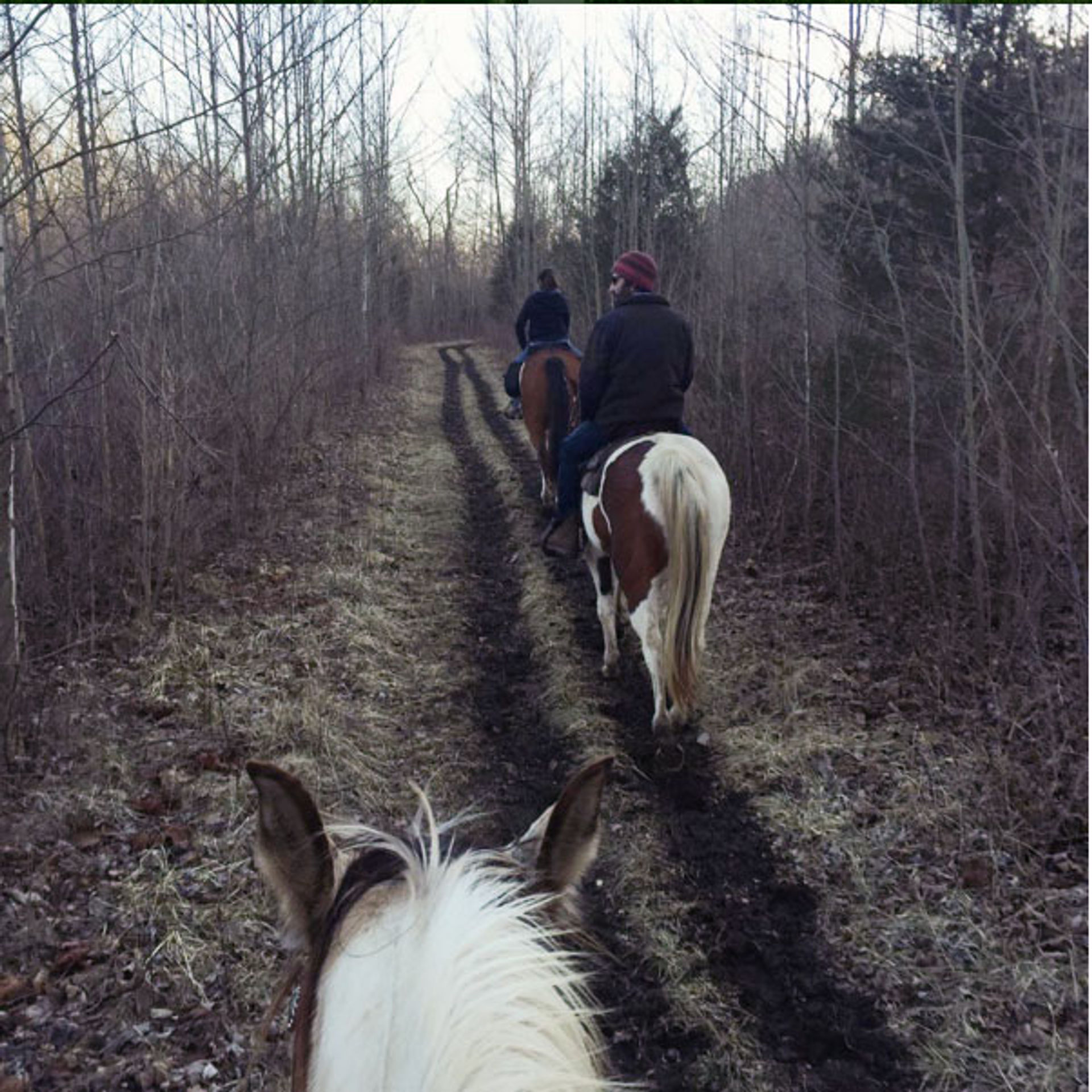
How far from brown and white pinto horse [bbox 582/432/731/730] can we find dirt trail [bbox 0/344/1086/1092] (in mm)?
428

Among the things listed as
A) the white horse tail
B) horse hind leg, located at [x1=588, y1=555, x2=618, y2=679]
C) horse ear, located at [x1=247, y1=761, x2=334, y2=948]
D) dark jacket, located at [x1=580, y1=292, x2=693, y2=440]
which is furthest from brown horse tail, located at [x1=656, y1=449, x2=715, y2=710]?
horse ear, located at [x1=247, y1=761, x2=334, y2=948]

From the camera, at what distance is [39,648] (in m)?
5.62

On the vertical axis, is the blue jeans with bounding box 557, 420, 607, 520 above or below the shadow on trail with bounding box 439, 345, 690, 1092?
above

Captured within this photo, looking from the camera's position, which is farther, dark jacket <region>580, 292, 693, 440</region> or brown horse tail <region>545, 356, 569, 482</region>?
brown horse tail <region>545, 356, 569, 482</region>

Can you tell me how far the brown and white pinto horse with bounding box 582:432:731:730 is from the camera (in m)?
4.94

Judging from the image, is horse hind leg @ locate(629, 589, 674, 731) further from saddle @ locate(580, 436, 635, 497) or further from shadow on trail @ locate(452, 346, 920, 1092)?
saddle @ locate(580, 436, 635, 497)

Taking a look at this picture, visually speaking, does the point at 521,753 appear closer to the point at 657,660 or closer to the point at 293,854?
the point at 657,660

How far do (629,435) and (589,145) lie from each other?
63.4 ft

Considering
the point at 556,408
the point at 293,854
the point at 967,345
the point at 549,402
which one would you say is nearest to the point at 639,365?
the point at 967,345

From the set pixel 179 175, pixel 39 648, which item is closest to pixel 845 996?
pixel 39 648

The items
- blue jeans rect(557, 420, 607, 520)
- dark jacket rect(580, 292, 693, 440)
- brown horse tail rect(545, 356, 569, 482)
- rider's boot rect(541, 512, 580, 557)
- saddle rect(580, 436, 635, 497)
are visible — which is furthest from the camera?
brown horse tail rect(545, 356, 569, 482)

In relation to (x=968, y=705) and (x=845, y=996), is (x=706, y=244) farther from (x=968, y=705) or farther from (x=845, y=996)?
(x=845, y=996)

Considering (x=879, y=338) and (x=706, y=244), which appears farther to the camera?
(x=706, y=244)

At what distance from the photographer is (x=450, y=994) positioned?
1.06 meters
